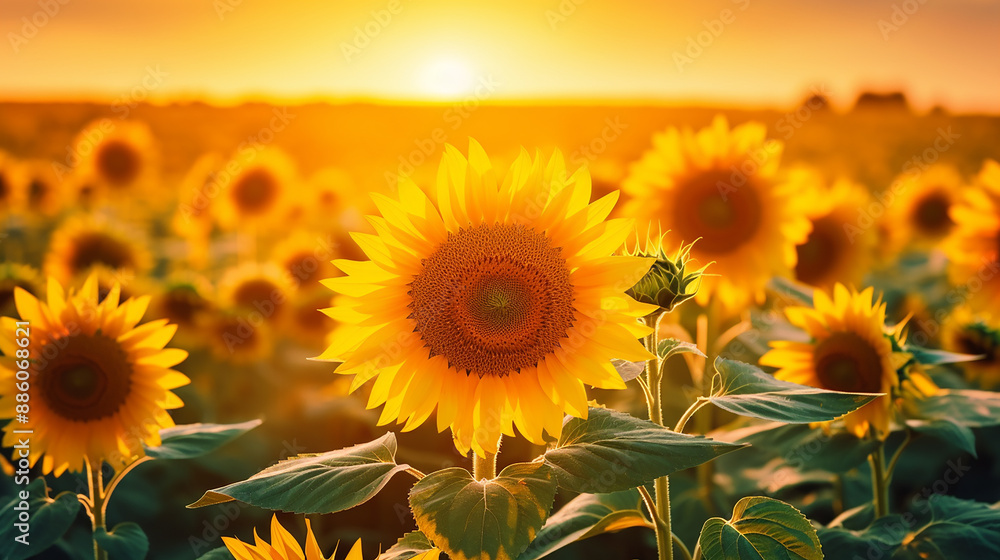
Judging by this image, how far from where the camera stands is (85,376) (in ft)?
7.13

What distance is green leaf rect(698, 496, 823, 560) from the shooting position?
1.51 m

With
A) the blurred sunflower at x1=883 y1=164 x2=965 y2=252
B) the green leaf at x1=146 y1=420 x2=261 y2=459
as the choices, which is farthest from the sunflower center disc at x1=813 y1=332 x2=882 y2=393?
the blurred sunflower at x1=883 y1=164 x2=965 y2=252

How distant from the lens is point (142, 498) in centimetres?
363

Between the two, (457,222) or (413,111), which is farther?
(413,111)

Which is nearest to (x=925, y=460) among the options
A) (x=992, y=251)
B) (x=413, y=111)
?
(x=992, y=251)

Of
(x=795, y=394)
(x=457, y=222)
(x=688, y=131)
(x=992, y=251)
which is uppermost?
(x=688, y=131)


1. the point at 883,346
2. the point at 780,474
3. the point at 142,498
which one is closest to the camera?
the point at 883,346

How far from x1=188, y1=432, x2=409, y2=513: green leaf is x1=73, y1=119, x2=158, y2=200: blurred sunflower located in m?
6.95

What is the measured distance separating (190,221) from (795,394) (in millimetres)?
6484

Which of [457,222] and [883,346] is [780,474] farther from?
[457,222]

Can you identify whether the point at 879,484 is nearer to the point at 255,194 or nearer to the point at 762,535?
the point at 762,535

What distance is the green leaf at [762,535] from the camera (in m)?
1.51

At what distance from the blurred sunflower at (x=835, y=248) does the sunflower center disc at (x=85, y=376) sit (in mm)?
4123

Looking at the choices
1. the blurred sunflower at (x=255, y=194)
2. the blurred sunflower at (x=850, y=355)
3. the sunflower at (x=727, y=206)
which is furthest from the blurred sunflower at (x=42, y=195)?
the blurred sunflower at (x=850, y=355)
